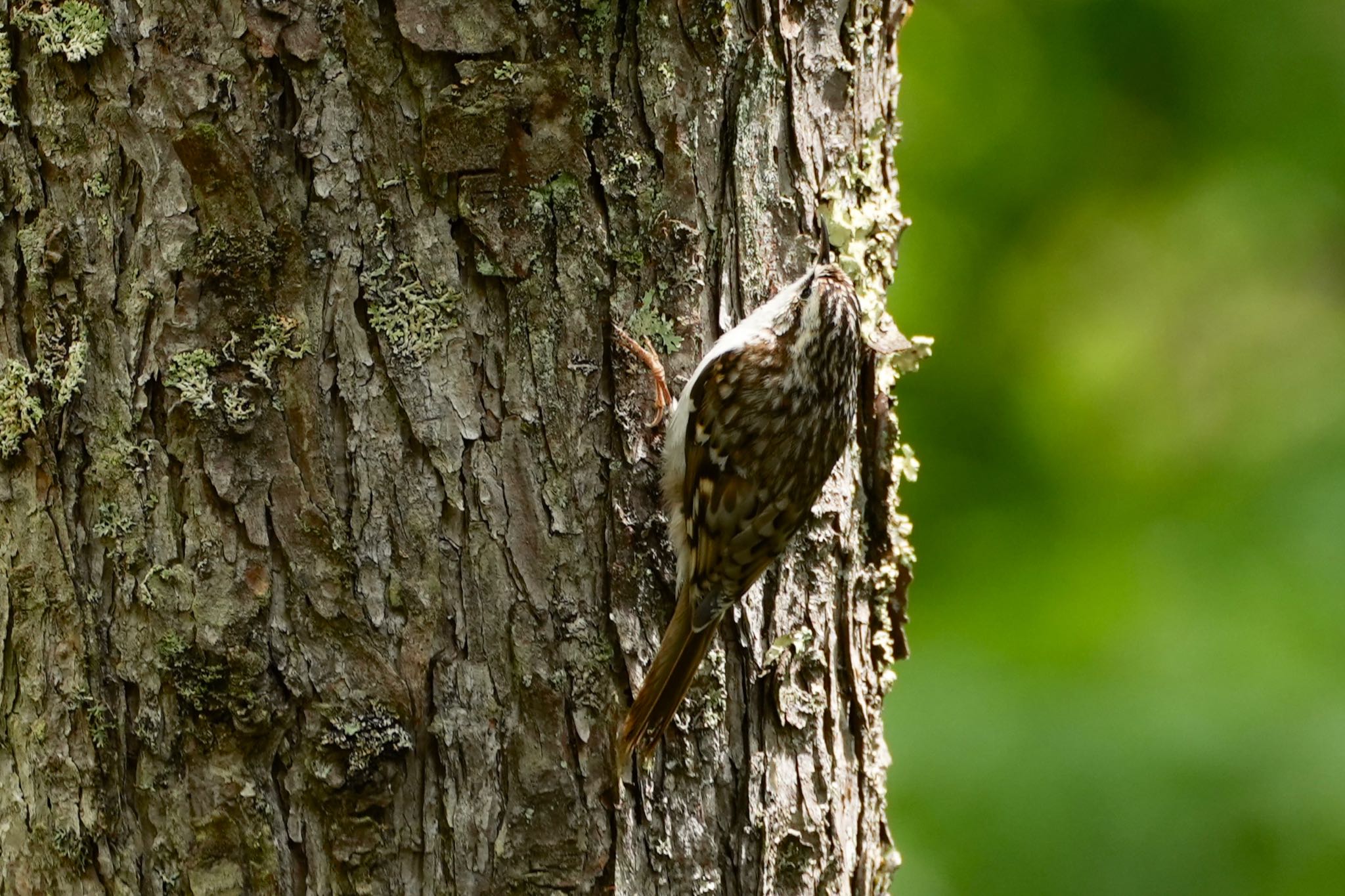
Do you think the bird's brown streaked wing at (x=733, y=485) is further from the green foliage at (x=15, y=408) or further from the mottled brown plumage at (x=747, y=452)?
the green foliage at (x=15, y=408)

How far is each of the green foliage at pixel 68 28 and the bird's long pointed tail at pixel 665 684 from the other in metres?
0.99

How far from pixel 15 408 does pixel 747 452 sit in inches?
40.9

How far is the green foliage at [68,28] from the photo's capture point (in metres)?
1.62

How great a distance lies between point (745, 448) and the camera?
2162 millimetres

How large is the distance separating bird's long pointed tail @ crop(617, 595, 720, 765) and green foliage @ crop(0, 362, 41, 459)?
81 centimetres

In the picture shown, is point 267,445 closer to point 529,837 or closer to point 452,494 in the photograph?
point 452,494

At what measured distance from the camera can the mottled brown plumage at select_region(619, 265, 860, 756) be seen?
5.77 ft

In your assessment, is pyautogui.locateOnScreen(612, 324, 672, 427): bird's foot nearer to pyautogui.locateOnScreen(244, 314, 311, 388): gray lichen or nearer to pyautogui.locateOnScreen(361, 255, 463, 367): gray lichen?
pyautogui.locateOnScreen(361, 255, 463, 367): gray lichen

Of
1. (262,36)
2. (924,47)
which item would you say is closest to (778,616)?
(262,36)

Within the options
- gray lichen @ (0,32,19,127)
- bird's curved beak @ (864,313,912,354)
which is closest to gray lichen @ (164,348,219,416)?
gray lichen @ (0,32,19,127)

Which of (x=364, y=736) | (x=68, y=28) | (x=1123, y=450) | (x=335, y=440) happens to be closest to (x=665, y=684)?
(x=364, y=736)

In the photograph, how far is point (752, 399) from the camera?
2146mm

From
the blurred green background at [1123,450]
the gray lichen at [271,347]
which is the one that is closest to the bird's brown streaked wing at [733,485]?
the gray lichen at [271,347]

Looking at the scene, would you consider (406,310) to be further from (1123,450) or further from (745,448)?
(1123,450)
